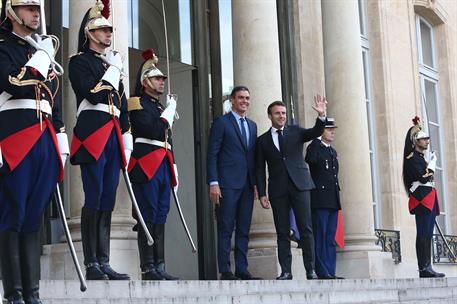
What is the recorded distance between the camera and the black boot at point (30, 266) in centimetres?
468

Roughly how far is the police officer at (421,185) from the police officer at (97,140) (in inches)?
182

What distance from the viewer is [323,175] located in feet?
30.6

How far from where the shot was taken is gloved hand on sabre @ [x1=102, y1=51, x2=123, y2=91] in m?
6.19

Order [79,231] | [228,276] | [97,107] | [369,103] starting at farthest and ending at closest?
[369,103] < [228,276] < [79,231] < [97,107]

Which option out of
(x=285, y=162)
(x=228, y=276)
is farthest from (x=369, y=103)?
(x=228, y=276)

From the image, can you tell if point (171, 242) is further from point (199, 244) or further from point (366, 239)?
point (366, 239)

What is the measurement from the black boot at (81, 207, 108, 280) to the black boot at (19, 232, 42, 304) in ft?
4.31

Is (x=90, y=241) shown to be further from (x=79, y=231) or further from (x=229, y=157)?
(x=229, y=157)

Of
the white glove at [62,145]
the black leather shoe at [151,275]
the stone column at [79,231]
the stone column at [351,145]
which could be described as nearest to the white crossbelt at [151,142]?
the stone column at [79,231]

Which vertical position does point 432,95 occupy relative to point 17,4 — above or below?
above

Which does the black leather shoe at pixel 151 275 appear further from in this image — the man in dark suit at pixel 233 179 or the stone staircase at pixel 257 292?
the man in dark suit at pixel 233 179

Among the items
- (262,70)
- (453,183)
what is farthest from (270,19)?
(453,183)

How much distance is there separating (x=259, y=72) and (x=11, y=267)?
224 inches

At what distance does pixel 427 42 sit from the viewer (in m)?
17.1
